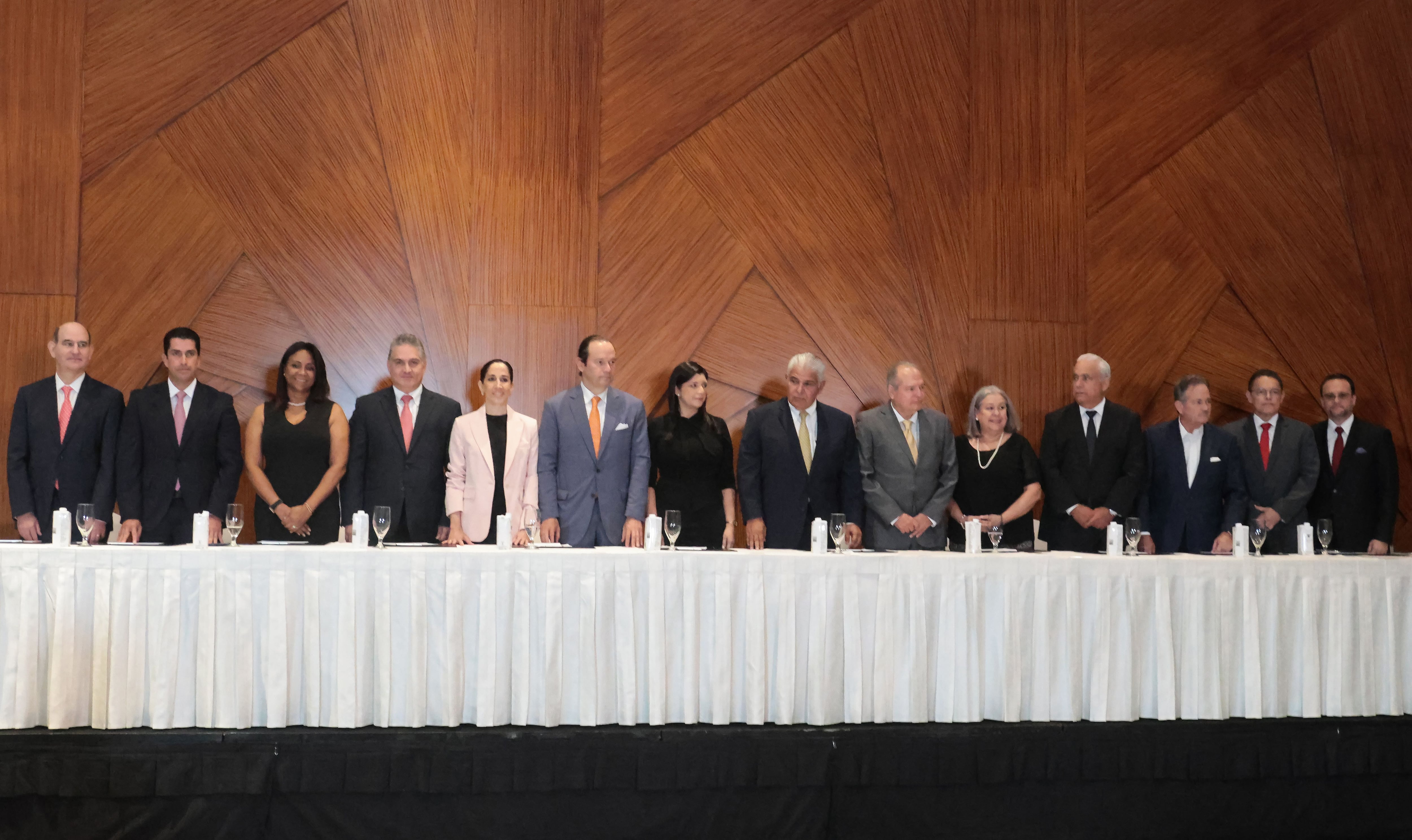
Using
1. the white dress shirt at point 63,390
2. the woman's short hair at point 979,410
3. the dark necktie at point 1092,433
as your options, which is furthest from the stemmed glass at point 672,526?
the white dress shirt at point 63,390

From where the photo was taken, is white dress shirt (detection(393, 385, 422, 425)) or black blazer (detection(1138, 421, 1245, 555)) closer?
white dress shirt (detection(393, 385, 422, 425))

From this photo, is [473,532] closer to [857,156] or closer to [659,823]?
[659,823]

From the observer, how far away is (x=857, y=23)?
6180 mm

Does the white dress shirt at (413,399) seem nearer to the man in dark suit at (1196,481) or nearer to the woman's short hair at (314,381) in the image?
the woman's short hair at (314,381)

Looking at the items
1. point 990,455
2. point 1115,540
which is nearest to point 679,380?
point 990,455

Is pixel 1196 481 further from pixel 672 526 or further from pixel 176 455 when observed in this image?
pixel 176 455

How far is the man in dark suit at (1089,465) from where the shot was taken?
16.5 feet

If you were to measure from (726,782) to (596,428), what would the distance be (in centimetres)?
185

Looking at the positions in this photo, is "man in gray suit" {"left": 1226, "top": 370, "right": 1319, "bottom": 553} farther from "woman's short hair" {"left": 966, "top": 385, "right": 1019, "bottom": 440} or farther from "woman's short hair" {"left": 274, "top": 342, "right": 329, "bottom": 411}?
"woman's short hair" {"left": 274, "top": 342, "right": 329, "bottom": 411}

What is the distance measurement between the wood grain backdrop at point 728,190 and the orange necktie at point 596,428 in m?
0.94

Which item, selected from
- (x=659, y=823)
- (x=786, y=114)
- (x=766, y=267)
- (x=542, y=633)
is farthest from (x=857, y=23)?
(x=659, y=823)

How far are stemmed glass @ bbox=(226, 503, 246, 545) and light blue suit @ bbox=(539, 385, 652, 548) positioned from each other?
4.52ft

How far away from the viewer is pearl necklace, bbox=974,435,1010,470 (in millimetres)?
4988

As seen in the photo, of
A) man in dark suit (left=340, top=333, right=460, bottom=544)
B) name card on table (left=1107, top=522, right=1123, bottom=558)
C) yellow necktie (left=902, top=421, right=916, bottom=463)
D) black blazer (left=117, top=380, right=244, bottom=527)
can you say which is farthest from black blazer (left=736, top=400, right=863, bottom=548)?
black blazer (left=117, top=380, right=244, bottom=527)
